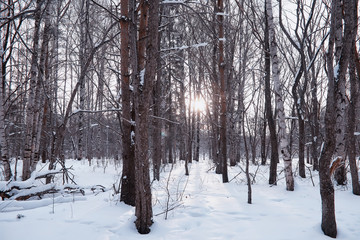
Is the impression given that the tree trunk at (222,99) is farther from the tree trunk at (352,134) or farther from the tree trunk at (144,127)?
the tree trunk at (144,127)

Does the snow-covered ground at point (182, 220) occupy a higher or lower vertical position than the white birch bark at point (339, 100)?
lower

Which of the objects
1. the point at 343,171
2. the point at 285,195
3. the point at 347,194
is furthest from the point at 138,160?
the point at 343,171

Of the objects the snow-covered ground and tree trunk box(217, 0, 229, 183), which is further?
tree trunk box(217, 0, 229, 183)

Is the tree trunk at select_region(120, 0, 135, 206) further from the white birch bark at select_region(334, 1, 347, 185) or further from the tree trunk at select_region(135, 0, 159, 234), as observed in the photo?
the white birch bark at select_region(334, 1, 347, 185)

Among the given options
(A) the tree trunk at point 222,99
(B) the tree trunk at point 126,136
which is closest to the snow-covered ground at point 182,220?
(B) the tree trunk at point 126,136

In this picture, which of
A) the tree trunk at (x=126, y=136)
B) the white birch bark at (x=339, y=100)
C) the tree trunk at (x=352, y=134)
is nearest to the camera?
the white birch bark at (x=339, y=100)

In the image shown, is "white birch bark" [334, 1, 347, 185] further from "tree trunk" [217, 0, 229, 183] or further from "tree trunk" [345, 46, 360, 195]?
"tree trunk" [217, 0, 229, 183]

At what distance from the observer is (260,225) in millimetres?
3039

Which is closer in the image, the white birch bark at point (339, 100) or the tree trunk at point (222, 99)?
the white birch bark at point (339, 100)

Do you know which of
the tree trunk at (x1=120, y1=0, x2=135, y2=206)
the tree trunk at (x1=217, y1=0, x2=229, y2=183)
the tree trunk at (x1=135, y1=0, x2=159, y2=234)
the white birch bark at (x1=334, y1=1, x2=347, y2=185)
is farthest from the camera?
the tree trunk at (x1=217, y1=0, x2=229, y2=183)

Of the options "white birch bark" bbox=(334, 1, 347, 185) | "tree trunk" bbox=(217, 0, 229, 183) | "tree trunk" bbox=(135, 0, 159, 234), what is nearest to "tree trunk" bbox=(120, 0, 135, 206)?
"tree trunk" bbox=(135, 0, 159, 234)

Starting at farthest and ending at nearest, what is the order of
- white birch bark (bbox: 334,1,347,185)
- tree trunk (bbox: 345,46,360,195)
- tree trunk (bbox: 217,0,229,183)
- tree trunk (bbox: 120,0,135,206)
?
tree trunk (bbox: 217,0,229,183), tree trunk (bbox: 345,46,360,195), tree trunk (bbox: 120,0,135,206), white birch bark (bbox: 334,1,347,185)

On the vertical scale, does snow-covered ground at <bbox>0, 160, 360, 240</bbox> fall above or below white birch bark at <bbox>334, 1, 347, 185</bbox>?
below

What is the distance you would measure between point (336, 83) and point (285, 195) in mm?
3427
